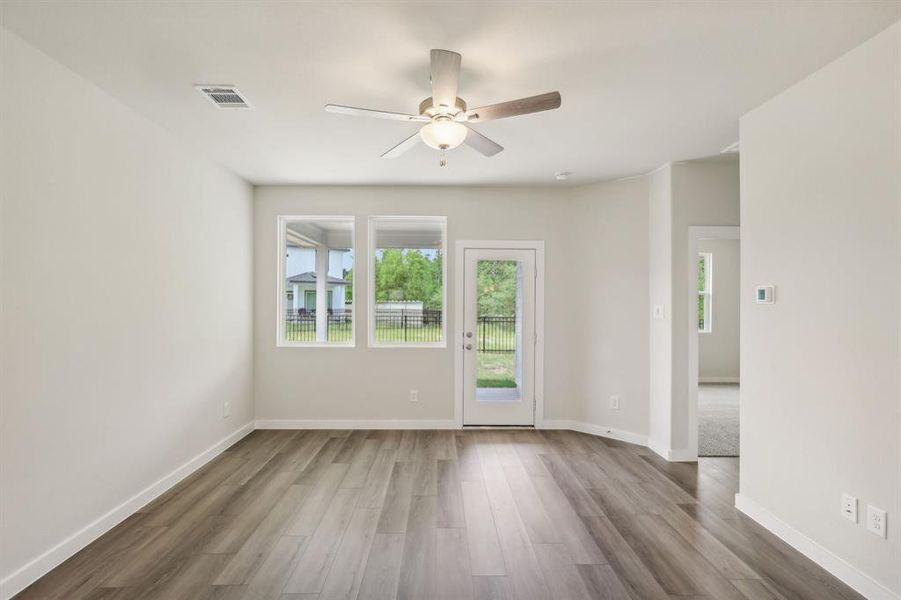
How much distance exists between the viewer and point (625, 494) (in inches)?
121

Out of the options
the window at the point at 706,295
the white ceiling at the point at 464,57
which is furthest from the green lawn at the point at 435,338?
the window at the point at 706,295

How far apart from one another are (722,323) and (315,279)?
6936 millimetres

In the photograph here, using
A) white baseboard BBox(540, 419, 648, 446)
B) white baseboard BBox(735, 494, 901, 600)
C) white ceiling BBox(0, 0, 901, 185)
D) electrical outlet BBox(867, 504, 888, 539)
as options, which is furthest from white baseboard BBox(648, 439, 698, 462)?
white ceiling BBox(0, 0, 901, 185)

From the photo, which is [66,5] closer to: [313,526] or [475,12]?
[475,12]

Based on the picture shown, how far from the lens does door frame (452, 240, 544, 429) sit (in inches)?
182

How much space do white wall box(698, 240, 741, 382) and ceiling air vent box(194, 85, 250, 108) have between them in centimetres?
759

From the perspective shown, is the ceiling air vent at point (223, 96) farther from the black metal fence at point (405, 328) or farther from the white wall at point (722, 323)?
the white wall at point (722, 323)

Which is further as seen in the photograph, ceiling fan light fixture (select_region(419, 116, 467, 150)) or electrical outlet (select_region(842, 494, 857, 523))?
ceiling fan light fixture (select_region(419, 116, 467, 150))

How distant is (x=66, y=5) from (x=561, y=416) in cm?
481

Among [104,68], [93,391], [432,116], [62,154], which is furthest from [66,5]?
[93,391]

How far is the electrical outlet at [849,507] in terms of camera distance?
2074 millimetres

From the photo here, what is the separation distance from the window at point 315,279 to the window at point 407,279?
1.07 feet

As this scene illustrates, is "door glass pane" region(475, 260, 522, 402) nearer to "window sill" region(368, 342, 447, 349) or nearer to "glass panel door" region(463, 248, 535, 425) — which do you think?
"glass panel door" region(463, 248, 535, 425)

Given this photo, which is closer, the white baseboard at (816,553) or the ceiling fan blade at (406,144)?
the white baseboard at (816,553)
